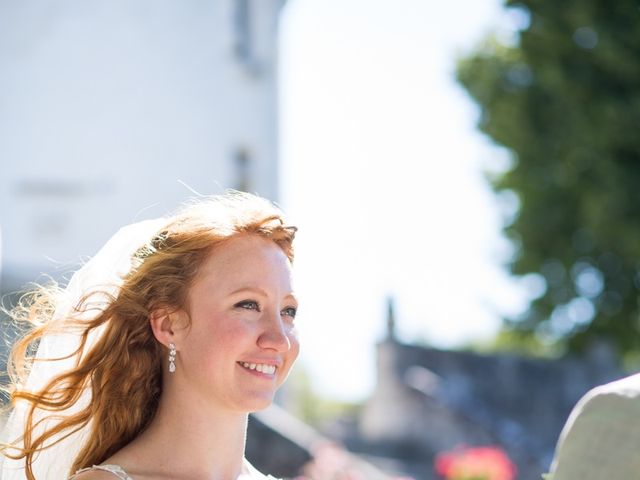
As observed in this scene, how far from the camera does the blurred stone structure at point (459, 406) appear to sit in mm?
11852

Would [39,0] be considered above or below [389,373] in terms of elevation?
above

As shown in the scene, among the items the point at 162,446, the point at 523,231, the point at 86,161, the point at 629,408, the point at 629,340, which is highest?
the point at 629,408

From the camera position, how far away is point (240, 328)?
2637 millimetres

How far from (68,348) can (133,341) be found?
0.62 feet

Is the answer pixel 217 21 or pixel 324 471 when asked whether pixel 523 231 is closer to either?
pixel 217 21

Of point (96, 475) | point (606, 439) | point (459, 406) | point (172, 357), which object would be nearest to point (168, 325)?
point (172, 357)

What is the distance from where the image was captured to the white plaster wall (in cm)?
1030

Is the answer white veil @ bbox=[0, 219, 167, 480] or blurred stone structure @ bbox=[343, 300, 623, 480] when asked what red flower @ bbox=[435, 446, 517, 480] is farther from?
white veil @ bbox=[0, 219, 167, 480]

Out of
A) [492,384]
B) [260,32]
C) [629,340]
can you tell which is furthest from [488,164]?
[260,32]

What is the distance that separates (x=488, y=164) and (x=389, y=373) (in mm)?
5106

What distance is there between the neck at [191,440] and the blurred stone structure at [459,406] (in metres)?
8.36

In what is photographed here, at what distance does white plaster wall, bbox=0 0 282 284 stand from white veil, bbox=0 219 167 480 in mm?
6911

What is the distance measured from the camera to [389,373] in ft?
40.3

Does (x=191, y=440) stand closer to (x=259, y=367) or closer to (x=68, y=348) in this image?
(x=259, y=367)
